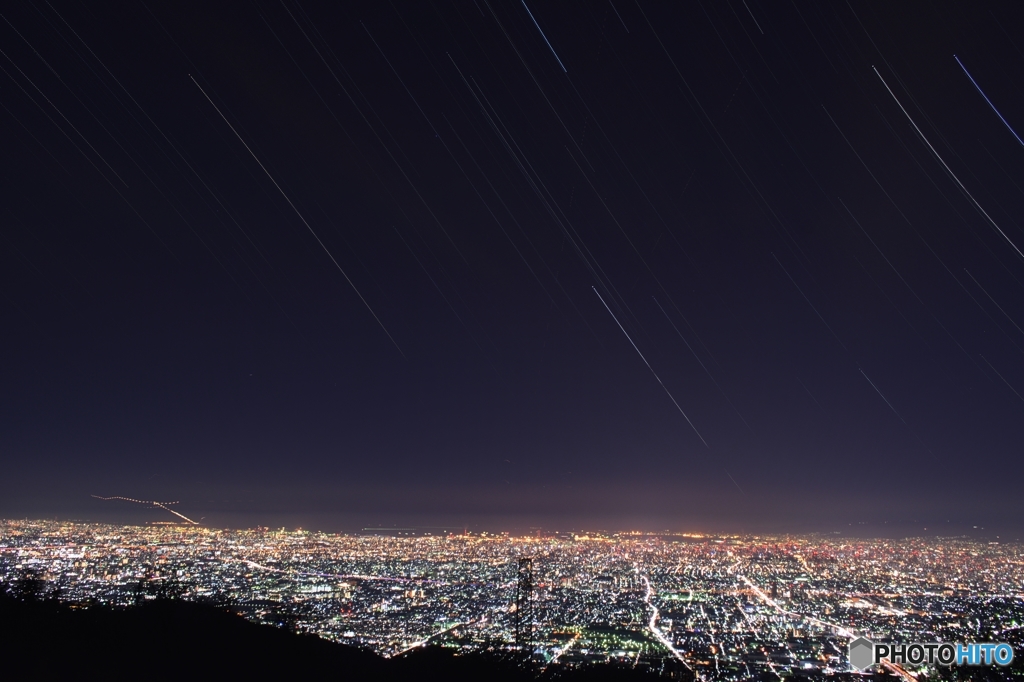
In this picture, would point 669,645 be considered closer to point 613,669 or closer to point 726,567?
point 613,669

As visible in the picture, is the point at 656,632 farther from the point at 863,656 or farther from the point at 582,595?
the point at 582,595

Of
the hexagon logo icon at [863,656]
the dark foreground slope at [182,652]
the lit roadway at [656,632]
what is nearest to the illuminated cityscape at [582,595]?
the lit roadway at [656,632]

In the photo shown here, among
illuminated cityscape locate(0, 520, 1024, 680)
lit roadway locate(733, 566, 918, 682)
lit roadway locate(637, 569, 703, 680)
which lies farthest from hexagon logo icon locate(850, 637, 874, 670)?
lit roadway locate(637, 569, 703, 680)

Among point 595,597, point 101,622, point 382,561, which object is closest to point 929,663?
point 101,622

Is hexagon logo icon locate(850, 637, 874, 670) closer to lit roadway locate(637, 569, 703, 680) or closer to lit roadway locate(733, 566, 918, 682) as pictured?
lit roadway locate(733, 566, 918, 682)

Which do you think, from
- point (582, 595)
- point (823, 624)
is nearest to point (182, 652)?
point (823, 624)

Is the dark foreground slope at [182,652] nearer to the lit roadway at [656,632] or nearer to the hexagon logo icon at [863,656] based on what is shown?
the lit roadway at [656,632]
